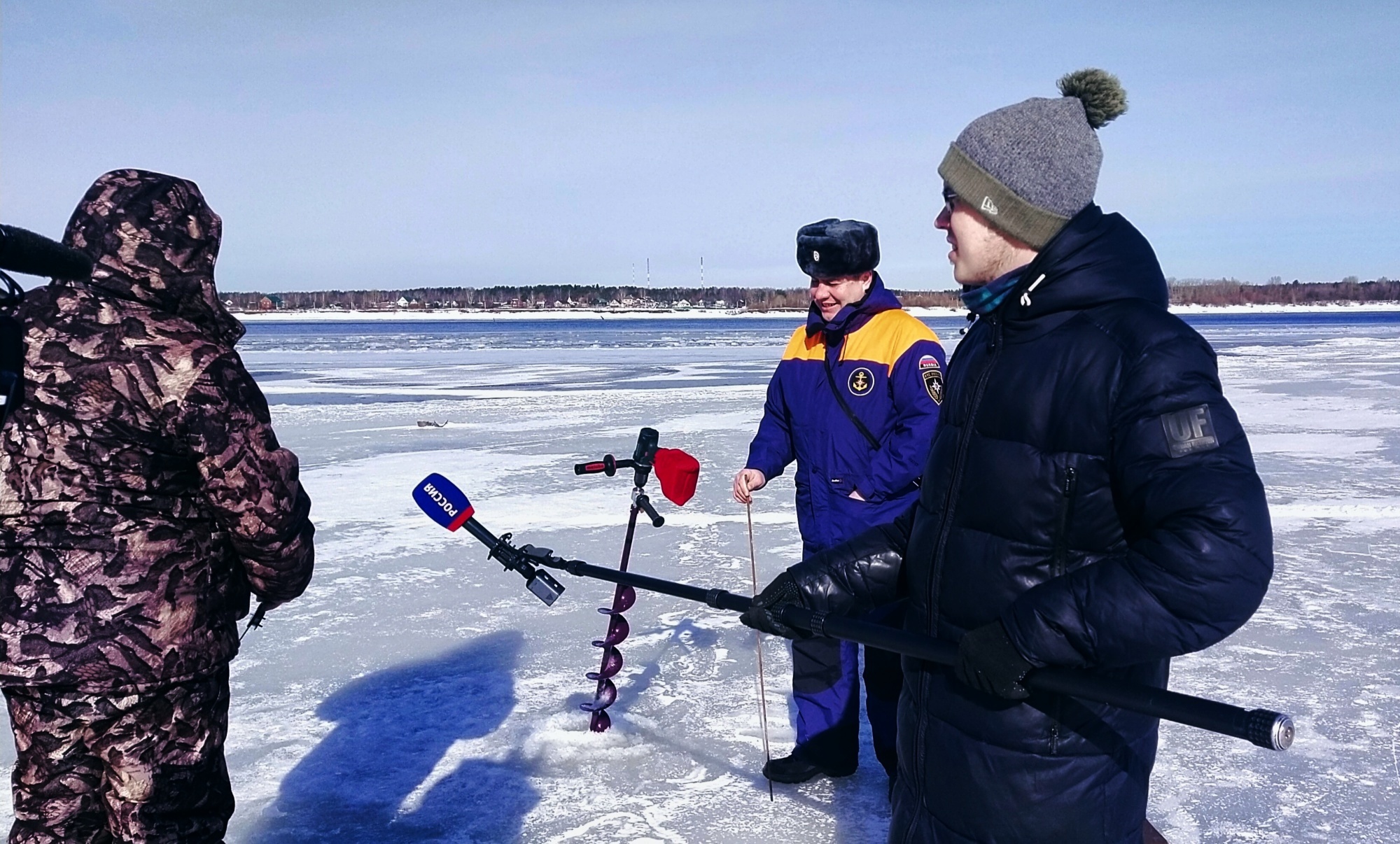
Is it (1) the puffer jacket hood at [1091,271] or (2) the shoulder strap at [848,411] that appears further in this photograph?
(2) the shoulder strap at [848,411]

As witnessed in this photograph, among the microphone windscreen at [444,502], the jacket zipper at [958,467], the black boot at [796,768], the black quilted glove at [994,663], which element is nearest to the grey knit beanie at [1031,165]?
the jacket zipper at [958,467]

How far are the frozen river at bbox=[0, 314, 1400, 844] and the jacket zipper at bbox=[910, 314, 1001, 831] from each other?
1.48 m

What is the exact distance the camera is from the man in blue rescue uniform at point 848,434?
10.8 ft

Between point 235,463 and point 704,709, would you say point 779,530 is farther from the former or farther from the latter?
point 235,463

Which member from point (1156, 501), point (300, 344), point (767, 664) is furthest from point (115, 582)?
point (300, 344)

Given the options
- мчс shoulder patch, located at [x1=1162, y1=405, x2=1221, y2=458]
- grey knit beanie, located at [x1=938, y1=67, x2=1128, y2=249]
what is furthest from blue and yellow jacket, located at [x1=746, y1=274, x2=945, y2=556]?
мчс shoulder patch, located at [x1=1162, y1=405, x2=1221, y2=458]

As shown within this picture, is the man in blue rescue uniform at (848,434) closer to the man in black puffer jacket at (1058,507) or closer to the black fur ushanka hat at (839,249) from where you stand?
the black fur ushanka hat at (839,249)

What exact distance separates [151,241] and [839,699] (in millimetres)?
Answer: 2454

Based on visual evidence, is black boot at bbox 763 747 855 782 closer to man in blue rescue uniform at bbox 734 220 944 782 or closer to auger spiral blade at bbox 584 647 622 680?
man in blue rescue uniform at bbox 734 220 944 782

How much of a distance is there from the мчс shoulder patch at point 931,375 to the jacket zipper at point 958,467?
143 centimetres

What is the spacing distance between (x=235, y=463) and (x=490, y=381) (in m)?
17.5

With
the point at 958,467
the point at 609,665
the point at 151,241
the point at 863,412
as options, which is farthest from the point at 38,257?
the point at 609,665

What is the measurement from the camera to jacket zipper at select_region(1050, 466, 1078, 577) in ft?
5.38

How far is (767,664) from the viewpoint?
4488mm
